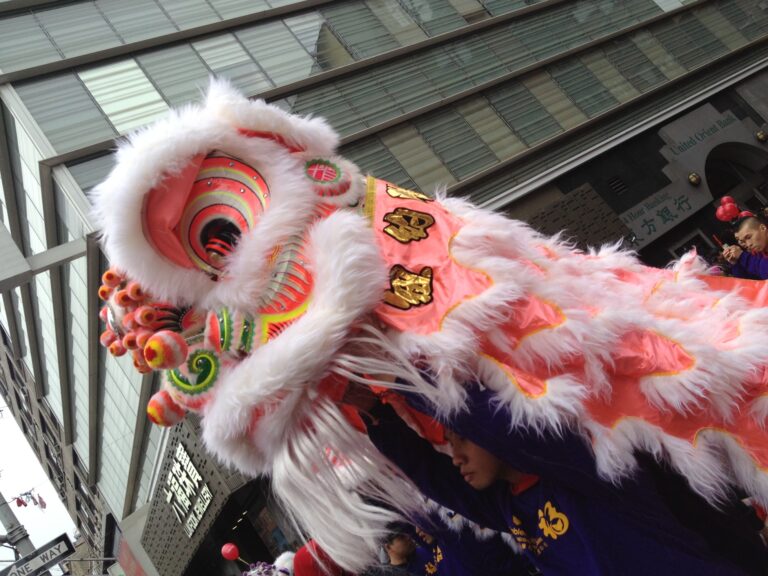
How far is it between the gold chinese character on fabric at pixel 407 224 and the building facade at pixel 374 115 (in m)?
6.50

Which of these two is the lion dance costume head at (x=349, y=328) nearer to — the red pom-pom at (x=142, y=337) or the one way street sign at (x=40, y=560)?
the red pom-pom at (x=142, y=337)

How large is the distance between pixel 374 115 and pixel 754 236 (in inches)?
275

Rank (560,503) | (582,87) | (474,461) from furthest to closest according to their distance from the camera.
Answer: (582,87) → (474,461) → (560,503)

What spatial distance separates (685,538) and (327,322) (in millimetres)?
1380

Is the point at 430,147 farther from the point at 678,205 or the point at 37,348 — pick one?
the point at 37,348

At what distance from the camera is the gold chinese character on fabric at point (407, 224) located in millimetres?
2207

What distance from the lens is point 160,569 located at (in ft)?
37.1

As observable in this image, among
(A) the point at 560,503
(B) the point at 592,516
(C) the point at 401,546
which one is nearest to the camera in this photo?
(B) the point at 592,516

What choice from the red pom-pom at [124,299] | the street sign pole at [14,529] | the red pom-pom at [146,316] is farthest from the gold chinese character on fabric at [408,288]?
the street sign pole at [14,529]

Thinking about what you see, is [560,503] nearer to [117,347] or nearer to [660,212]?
[117,347]

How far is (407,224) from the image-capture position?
2.26m

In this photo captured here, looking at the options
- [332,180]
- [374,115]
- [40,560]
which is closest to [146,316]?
[332,180]

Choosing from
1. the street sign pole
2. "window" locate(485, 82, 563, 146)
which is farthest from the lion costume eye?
the street sign pole

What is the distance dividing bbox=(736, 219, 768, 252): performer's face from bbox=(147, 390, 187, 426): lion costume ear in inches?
190
